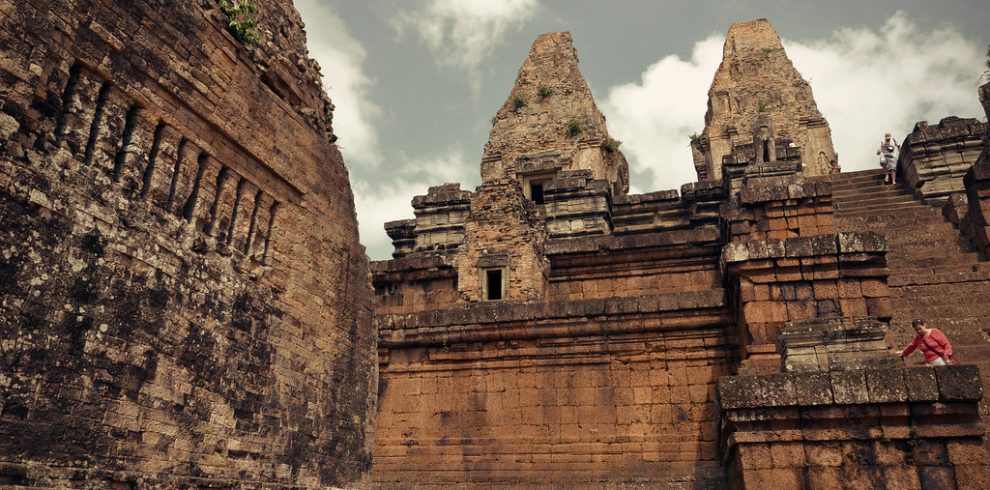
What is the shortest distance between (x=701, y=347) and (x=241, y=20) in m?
7.82

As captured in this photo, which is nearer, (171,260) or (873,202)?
(171,260)

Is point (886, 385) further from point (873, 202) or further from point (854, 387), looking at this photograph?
point (873, 202)

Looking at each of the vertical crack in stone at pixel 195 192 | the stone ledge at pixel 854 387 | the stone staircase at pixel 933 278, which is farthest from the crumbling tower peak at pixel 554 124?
the stone ledge at pixel 854 387

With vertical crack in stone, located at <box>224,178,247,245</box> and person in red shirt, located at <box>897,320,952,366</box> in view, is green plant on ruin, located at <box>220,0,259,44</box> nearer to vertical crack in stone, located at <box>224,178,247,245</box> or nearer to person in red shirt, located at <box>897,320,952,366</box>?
vertical crack in stone, located at <box>224,178,247,245</box>

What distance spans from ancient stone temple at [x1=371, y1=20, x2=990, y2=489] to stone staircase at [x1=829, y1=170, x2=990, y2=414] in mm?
34

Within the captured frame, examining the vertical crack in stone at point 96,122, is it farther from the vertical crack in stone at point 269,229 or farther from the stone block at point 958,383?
the stone block at point 958,383

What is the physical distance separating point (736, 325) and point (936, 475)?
3.93 metres

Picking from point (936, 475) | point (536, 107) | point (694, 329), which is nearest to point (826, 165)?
point (536, 107)

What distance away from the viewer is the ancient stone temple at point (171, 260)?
6.36 meters

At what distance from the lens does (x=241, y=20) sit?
958 centimetres

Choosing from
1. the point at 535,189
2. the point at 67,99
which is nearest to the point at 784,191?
the point at 67,99

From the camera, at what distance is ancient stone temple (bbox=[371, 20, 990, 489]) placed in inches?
238

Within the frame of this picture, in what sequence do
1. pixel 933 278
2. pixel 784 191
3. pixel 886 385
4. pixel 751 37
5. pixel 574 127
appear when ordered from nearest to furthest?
pixel 886 385 < pixel 784 191 < pixel 933 278 < pixel 574 127 < pixel 751 37

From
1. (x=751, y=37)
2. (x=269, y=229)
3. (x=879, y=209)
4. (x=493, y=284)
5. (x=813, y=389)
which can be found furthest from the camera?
(x=751, y=37)
